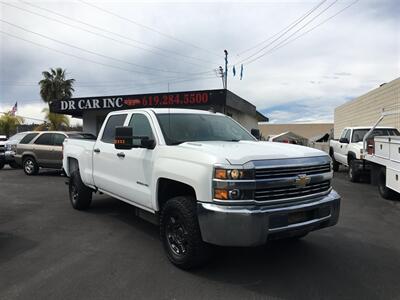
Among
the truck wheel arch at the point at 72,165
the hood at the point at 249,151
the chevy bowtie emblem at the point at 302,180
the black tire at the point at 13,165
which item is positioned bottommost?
the black tire at the point at 13,165

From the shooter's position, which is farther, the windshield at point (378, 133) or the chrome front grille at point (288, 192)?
the windshield at point (378, 133)

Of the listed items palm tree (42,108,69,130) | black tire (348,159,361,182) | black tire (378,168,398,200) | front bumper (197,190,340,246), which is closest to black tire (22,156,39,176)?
black tire (348,159,361,182)

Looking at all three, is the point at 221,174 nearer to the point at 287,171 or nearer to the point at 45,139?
the point at 287,171

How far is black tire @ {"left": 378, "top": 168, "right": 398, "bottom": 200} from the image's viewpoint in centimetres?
993

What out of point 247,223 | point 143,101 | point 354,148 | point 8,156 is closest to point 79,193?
point 247,223

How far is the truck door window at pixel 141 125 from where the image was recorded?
18.9ft

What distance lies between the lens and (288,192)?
451 centimetres

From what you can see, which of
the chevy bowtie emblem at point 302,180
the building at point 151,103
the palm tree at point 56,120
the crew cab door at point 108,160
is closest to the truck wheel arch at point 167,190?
the crew cab door at point 108,160

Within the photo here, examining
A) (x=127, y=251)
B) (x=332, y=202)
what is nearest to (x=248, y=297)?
(x=332, y=202)

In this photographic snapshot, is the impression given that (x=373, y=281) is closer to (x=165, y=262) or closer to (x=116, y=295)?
(x=165, y=262)

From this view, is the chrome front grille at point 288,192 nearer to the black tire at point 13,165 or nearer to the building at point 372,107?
the building at point 372,107

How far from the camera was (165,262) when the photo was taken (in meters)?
5.07

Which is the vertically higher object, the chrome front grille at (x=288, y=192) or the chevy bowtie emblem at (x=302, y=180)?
the chevy bowtie emblem at (x=302, y=180)

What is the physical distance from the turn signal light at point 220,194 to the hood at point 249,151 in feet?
1.05
